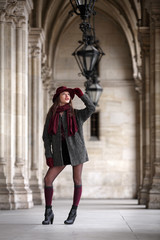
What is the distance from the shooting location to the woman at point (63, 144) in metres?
8.72

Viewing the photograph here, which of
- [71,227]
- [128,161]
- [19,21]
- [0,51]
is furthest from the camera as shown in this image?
[128,161]

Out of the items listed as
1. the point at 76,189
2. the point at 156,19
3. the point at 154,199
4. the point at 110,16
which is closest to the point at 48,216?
the point at 76,189

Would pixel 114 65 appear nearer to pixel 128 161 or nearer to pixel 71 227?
pixel 128 161

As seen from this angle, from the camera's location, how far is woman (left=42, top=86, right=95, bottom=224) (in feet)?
28.6

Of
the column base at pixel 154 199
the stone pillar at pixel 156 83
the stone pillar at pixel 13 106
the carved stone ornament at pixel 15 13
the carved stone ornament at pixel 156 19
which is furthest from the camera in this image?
the carved stone ornament at pixel 156 19

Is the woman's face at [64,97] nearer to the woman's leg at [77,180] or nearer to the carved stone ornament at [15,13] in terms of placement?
the woman's leg at [77,180]

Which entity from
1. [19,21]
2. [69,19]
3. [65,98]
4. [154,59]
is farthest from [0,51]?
[69,19]

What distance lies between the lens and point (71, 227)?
8430 millimetres

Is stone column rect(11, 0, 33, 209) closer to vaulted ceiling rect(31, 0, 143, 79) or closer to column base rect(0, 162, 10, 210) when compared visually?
column base rect(0, 162, 10, 210)

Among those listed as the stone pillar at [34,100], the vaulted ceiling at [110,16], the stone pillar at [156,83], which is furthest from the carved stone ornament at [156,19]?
the vaulted ceiling at [110,16]

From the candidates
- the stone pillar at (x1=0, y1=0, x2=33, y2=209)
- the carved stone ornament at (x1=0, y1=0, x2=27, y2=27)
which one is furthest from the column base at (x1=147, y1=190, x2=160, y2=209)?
the carved stone ornament at (x1=0, y1=0, x2=27, y2=27)

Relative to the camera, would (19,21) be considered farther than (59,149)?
Yes

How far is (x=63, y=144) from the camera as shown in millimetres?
8805

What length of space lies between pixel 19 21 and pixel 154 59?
3850 millimetres
